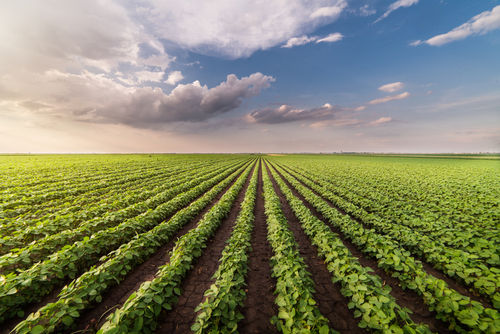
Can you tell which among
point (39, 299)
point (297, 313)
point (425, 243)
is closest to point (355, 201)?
point (425, 243)

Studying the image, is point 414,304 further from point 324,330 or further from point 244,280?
point 244,280

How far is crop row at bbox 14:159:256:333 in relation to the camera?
3.04 metres

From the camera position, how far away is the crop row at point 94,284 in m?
3.04

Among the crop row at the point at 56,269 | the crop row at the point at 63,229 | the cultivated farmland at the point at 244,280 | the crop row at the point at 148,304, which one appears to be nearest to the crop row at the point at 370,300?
the cultivated farmland at the point at 244,280

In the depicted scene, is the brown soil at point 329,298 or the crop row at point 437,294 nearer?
the crop row at point 437,294

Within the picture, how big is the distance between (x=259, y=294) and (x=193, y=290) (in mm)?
1802

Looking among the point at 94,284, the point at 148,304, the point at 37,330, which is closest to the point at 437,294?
the point at 148,304

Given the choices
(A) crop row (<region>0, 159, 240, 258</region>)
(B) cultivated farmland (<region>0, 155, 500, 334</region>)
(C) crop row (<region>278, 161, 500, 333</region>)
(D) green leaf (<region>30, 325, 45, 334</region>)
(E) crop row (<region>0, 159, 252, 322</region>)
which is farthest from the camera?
(A) crop row (<region>0, 159, 240, 258</region>)

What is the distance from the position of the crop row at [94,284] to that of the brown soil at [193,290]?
153cm

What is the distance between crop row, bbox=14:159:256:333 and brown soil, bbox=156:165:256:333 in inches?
60.4

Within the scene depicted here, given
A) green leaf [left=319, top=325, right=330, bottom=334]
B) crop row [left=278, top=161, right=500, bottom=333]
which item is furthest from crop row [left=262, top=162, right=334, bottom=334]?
crop row [left=278, top=161, right=500, bottom=333]

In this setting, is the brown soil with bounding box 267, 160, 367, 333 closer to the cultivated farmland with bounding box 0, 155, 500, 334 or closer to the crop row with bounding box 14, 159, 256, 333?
the cultivated farmland with bounding box 0, 155, 500, 334

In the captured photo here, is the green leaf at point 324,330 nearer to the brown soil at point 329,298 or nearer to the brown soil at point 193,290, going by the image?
the brown soil at point 329,298

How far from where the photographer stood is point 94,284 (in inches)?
159
